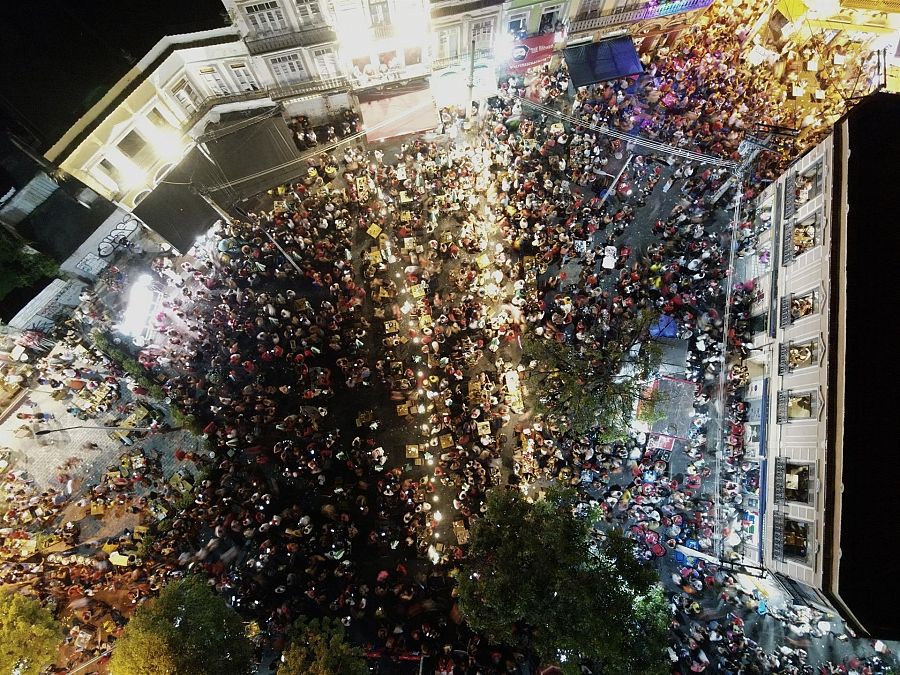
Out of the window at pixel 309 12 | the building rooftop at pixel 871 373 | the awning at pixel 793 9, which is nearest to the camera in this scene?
the building rooftop at pixel 871 373

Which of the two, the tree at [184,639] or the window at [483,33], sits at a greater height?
the window at [483,33]

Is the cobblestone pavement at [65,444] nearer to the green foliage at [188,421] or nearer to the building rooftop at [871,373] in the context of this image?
the green foliage at [188,421]

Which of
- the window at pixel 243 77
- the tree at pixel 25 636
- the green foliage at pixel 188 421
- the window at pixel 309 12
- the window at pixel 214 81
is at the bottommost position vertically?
the tree at pixel 25 636

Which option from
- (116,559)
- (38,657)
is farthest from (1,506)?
(38,657)

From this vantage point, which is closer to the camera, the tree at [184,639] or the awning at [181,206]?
the tree at [184,639]

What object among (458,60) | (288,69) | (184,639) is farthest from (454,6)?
(184,639)

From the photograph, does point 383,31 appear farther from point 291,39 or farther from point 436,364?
point 436,364

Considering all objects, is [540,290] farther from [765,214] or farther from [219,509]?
[219,509]

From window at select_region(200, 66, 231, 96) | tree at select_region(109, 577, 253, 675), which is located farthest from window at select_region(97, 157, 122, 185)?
tree at select_region(109, 577, 253, 675)

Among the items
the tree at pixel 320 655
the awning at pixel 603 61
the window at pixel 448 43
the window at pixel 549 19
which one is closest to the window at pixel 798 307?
the awning at pixel 603 61
